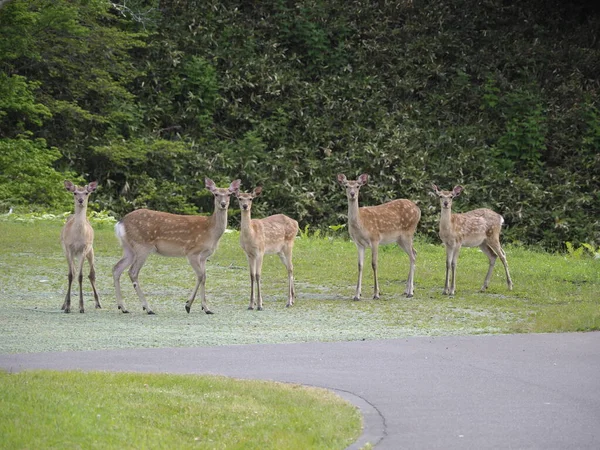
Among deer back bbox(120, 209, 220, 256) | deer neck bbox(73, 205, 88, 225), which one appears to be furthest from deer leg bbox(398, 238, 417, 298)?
deer neck bbox(73, 205, 88, 225)

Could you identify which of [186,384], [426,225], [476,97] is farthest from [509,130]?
[186,384]

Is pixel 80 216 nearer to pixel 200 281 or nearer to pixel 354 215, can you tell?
pixel 200 281

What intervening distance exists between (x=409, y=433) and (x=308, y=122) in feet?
78.2

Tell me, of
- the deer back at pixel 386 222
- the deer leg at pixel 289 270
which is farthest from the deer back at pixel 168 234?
the deer back at pixel 386 222

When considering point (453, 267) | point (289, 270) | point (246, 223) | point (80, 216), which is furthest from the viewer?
point (453, 267)

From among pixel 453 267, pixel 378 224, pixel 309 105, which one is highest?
pixel 309 105

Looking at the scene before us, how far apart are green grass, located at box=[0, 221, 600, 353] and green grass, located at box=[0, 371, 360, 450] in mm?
2315

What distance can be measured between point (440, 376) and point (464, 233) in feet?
24.7

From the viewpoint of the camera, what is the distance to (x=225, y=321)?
13.4 meters

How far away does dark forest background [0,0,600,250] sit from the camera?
28.2 metres

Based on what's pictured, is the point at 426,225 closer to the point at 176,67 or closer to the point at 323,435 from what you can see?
the point at 176,67

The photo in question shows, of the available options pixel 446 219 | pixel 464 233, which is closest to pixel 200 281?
pixel 446 219

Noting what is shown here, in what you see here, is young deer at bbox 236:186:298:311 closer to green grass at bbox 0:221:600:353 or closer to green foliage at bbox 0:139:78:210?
green grass at bbox 0:221:600:353

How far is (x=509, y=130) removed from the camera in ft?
101
